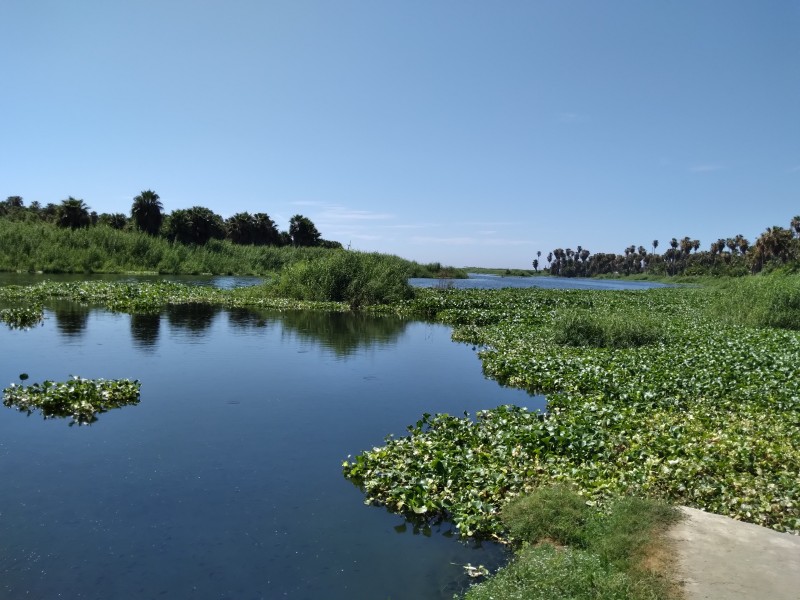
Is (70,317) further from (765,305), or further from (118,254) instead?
(118,254)

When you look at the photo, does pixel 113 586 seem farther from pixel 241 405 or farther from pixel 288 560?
pixel 241 405

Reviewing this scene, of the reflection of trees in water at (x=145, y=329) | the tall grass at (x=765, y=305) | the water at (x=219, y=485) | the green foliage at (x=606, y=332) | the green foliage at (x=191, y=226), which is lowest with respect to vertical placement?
the water at (x=219, y=485)

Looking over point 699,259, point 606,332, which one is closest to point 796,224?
point 699,259

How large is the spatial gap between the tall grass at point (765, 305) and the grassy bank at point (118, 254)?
20459 millimetres

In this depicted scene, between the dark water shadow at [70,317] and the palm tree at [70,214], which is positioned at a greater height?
the palm tree at [70,214]

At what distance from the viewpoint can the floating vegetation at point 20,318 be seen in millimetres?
22353

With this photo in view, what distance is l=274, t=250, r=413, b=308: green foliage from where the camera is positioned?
37219 millimetres

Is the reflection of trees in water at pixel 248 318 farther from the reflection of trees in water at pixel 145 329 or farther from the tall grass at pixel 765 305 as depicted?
the tall grass at pixel 765 305

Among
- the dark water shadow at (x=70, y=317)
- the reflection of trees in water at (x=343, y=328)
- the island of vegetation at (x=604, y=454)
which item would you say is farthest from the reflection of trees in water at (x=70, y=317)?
the island of vegetation at (x=604, y=454)

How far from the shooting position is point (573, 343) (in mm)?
21016

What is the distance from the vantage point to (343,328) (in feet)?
89.9

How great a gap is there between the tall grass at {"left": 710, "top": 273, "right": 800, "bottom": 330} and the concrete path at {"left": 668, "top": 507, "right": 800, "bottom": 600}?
75.0 ft

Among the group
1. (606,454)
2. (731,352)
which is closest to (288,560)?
(606,454)

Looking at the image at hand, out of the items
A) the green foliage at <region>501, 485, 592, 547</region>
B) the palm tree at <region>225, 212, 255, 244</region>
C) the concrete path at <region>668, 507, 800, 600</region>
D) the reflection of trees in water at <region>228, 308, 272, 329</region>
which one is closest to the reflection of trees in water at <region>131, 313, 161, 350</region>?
the reflection of trees in water at <region>228, 308, 272, 329</region>
